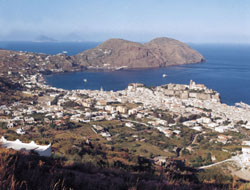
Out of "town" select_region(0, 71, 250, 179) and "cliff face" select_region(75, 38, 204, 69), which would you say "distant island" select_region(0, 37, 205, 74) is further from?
"town" select_region(0, 71, 250, 179)

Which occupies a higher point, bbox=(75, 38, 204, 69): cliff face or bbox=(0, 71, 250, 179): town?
bbox=(75, 38, 204, 69): cliff face

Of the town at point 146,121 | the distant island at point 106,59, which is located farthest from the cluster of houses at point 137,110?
the distant island at point 106,59

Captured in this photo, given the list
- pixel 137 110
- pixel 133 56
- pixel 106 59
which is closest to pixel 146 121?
pixel 137 110

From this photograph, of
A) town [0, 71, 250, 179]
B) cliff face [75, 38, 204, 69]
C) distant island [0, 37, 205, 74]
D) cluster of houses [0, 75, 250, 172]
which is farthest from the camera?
cliff face [75, 38, 204, 69]

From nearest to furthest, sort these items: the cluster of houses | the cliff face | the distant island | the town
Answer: the town < the cluster of houses < the distant island < the cliff face

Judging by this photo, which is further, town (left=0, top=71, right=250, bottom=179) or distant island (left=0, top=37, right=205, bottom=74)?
distant island (left=0, top=37, right=205, bottom=74)

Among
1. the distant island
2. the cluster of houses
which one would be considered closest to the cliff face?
the distant island

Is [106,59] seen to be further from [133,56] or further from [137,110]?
[137,110]
